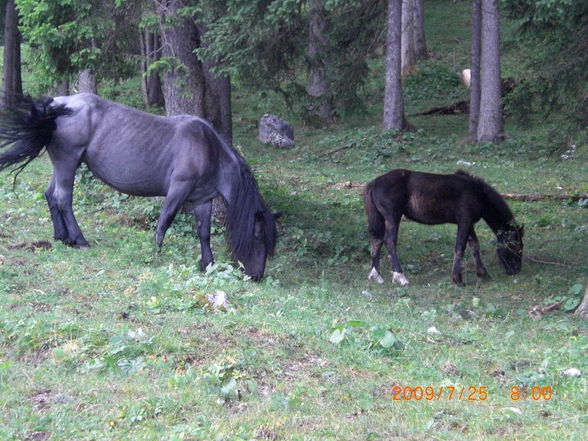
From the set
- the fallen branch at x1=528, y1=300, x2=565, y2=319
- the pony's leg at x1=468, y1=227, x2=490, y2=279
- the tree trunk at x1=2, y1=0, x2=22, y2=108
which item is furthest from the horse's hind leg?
the tree trunk at x1=2, y1=0, x2=22, y2=108

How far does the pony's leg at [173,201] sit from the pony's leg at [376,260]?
9.84 ft

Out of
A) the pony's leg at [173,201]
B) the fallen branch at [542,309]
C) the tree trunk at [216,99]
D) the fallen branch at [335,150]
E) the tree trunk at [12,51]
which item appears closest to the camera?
the fallen branch at [542,309]

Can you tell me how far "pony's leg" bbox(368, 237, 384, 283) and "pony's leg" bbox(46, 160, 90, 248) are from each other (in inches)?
163

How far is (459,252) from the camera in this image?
1130 centimetres

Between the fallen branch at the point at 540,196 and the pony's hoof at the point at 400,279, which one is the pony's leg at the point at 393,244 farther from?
the fallen branch at the point at 540,196

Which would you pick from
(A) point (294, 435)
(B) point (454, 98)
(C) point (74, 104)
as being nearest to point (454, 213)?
(C) point (74, 104)

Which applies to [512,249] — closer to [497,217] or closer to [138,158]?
[497,217]

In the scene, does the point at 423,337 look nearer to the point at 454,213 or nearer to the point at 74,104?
the point at 454,213

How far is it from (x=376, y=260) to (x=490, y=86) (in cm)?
1162

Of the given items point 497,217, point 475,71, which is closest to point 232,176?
point 497,217

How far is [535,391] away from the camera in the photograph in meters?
5.87

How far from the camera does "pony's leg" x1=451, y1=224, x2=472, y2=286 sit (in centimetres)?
1113

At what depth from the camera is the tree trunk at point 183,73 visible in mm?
12523
